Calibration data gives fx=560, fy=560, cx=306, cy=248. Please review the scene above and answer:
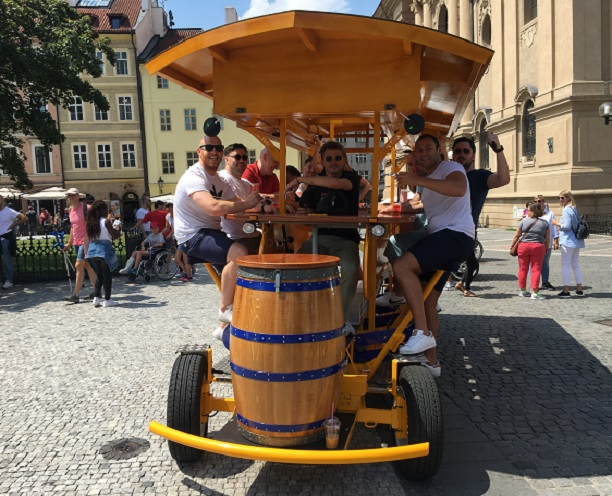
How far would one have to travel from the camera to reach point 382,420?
350cm

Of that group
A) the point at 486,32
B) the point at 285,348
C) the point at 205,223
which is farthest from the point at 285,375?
the point at 486,32

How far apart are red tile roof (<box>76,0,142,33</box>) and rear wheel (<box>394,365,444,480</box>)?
143 ft

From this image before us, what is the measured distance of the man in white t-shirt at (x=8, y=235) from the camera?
1129 cm

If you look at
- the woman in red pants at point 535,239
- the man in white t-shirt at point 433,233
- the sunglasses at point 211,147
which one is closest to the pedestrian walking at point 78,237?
the sunglasses at point 211,147

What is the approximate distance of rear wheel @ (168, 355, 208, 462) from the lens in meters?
3.44

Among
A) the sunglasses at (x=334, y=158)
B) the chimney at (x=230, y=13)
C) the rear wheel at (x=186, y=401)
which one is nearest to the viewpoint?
the rear wheel at (x=186, y=401)

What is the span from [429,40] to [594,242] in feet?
55.9

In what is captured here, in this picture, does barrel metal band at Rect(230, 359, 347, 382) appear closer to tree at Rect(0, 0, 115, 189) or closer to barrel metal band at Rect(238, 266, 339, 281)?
barrel metal band at Rect(238, 266, 339, 281)

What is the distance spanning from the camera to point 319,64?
13.5 feet

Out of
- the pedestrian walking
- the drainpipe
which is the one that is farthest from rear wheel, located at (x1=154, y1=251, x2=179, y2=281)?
the drainpipe

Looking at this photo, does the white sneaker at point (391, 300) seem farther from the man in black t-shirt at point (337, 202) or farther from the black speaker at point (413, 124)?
the black speaker at point (413, 124)

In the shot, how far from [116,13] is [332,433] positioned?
155 feet

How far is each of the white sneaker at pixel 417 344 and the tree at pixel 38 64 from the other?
40.2 ft

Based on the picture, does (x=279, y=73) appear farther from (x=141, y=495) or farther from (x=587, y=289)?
(x=587, y=289)
